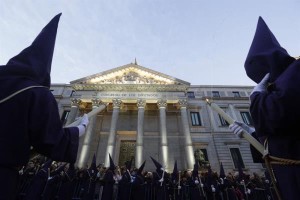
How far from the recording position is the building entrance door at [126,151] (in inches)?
933

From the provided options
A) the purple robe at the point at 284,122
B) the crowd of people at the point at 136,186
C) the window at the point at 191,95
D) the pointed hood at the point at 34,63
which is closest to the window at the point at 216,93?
the window at the point at 191,95

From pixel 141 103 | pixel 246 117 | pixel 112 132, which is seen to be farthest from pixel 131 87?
pixel 246 117

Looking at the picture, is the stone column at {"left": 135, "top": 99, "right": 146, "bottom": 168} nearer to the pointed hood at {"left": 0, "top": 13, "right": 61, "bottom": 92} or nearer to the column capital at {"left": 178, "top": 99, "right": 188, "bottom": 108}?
the column capital at {"left": 178, "top": 99, "right": 188, "bottom": 108}

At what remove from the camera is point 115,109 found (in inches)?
944

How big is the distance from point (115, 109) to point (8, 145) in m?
22.4

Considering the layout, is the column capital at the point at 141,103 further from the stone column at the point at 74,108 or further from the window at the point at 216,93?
the window at the point at 216,93

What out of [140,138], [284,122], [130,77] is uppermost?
[130,77]

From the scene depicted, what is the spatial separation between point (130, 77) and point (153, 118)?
6.94 m

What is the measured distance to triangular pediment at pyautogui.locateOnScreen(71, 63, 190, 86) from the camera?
88.8 feet

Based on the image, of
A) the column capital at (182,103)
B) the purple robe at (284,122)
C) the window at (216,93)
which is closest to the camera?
the purple robe at (284,122)

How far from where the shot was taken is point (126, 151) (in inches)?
957

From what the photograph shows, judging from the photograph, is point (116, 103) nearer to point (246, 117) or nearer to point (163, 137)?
point (163, 137)

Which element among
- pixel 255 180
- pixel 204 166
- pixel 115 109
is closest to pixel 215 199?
pixel 255 180

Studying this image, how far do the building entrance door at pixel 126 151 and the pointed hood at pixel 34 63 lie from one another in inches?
885
